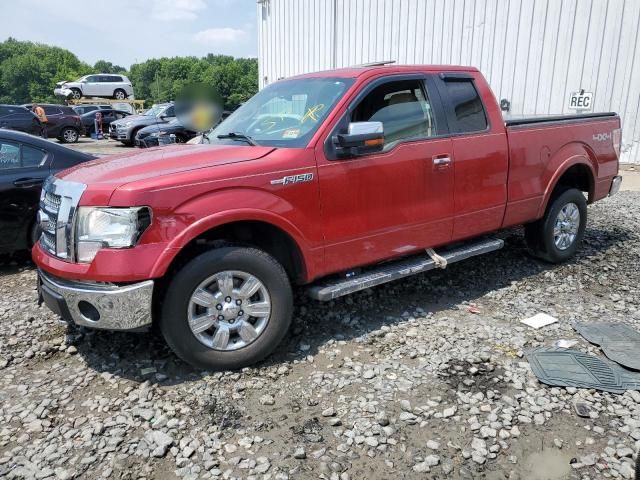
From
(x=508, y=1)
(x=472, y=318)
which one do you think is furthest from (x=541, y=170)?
(x=508, y=1)

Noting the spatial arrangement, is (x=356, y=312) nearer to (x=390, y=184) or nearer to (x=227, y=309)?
(x=390, y=184)

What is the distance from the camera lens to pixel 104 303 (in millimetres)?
3113

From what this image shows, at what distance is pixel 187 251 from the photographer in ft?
11.2

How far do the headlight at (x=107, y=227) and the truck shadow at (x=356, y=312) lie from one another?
952mm

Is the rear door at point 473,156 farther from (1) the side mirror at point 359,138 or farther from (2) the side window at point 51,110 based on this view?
(2) the side window at point 51,110

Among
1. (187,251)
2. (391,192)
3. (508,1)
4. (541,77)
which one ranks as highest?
(508,1)

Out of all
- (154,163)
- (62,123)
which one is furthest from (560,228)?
(62,123)

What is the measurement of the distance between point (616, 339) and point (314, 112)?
114 inches

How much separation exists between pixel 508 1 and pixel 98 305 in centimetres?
1296

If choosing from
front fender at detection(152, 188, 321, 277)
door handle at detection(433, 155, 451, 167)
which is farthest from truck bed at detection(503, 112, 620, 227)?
front fender at detection(152, 188, 321, 277)

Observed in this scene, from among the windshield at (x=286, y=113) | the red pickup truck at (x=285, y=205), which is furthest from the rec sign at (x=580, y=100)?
the windshield at (x=286, y=113)

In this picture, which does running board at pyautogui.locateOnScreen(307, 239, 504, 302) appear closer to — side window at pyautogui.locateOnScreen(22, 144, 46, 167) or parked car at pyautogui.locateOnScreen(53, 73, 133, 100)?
side window at pyautogui.locateOnScreen(22, 144, 46, 167)

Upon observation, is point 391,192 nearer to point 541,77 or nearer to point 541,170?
point 541,170

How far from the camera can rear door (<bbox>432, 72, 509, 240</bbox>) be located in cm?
441
